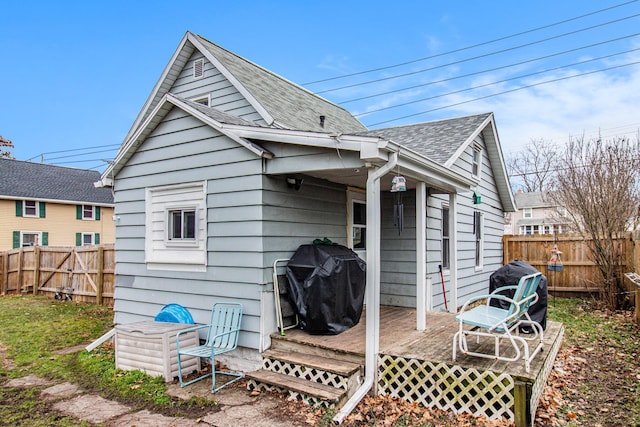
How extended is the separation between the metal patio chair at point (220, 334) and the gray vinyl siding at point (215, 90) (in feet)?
11.3

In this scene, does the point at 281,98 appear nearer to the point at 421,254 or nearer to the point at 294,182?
the point at 294,182

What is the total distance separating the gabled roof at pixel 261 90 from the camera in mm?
7254

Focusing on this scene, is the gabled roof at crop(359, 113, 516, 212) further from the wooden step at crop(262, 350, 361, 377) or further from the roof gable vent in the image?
the wooden step at crop(262, 350, 361, 377)

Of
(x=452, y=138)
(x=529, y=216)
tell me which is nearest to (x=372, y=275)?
(x=452, y=138)

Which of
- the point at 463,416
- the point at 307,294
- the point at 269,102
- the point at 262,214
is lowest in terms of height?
the point at 463,416

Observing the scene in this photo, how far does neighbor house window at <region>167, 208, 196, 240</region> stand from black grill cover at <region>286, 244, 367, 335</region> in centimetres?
162

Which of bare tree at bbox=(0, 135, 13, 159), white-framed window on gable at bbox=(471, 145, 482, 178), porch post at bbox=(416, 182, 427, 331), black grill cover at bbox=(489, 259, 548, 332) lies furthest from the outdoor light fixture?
bare tree at bbox=(0, 135, 13, 159)

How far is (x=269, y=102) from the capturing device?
294 inches

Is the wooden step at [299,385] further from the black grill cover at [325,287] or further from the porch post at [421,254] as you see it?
the porch post at [421,254]

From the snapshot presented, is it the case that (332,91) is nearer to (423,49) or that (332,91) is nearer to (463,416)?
(423,49)

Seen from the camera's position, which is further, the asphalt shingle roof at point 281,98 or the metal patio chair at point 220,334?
the asphalt shingle roof at point 281,98

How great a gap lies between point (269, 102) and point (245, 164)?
108 inches

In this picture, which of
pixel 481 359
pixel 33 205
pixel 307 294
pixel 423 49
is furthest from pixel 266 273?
pixel 33 205

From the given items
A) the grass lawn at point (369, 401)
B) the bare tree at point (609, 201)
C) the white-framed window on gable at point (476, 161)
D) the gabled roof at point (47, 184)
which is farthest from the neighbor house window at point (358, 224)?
the gabled roof at point (47, 184)
